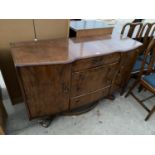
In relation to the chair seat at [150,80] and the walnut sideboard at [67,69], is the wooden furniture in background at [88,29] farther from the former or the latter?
the chair seat at [150,80]

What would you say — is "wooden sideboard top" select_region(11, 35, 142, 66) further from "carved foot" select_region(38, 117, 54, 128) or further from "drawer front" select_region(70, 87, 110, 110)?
"carved foot" select_region(38, 117, 54, 128)

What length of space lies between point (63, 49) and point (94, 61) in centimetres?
31

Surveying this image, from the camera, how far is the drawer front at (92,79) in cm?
128

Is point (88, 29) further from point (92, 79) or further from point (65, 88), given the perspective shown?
point (65, 88)

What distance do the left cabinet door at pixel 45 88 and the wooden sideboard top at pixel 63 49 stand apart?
6 centimetres

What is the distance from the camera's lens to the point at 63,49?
1249 mm

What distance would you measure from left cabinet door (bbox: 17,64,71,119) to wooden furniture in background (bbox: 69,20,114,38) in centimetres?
53

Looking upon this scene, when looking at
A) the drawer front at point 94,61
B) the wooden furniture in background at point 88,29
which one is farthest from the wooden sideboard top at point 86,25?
the drawer front at point 94,61

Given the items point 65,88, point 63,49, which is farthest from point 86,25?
point 65,88

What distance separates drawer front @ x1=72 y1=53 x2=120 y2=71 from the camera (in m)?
1.16

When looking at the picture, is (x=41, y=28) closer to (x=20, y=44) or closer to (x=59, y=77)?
(x=20, y=44)

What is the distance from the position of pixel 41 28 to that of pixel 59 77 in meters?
0.54

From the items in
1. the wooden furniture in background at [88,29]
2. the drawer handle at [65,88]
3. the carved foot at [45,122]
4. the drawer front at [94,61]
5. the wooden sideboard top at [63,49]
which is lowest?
the carved foot at [45,122]
